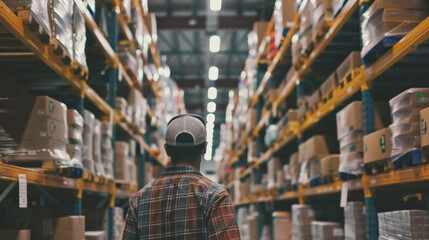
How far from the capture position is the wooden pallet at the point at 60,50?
13.0 feet

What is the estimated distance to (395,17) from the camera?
12.3 feet

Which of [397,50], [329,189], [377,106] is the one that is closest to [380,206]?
[329,189]

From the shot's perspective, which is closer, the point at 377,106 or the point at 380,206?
the point at 377,106

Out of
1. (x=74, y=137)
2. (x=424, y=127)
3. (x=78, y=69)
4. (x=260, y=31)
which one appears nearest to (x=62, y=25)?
(x=78, y=69)

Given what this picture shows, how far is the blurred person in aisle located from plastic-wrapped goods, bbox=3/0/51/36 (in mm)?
1388

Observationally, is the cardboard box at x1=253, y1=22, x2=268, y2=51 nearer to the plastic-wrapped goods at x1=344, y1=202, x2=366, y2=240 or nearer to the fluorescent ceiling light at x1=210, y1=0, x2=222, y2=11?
the fluorescent ceiling light at x1=210, y1=0, x2=222, y2=11

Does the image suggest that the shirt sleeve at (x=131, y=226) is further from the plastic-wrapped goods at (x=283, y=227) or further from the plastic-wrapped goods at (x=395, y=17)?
the plastic-wrapped goods at (x=283, y=227)

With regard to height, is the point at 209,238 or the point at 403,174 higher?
the point at 403,174

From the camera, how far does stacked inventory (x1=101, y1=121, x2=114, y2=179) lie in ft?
20.2

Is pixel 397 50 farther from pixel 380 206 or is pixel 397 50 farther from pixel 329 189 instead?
pixel 329 189

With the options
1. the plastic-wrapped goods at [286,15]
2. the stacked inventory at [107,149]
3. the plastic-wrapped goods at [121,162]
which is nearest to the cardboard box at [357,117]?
the plastic-wrapped goods at [286,15]

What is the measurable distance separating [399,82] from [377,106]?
52 centimetres

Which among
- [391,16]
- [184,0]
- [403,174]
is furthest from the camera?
[184,0]

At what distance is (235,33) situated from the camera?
19516mm
